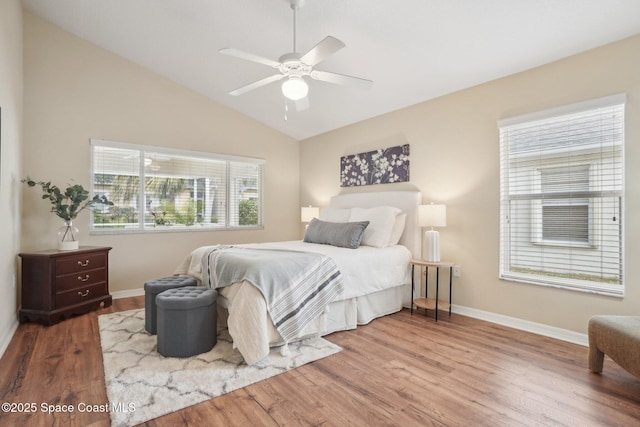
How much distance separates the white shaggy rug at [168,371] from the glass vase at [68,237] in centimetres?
120

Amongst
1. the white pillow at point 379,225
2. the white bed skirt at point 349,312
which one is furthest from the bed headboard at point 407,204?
the white bed skirt at point 349,312

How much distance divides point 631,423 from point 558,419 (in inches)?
14.5

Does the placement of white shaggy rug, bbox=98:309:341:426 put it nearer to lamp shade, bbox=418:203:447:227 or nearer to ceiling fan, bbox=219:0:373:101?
lamp shade, bbox=418:203:447:227

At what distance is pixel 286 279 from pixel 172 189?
291 centimetres

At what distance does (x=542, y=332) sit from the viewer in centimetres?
289

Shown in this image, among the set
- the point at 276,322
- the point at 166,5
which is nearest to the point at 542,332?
the point at 276,322

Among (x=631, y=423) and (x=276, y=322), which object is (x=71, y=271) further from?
(x=631, y=423)

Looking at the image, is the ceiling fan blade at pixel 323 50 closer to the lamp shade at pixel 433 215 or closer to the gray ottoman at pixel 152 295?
the lamp shade at pixel 433 215

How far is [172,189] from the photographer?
4.56 m

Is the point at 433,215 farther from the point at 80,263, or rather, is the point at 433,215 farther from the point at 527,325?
the point at 80,263

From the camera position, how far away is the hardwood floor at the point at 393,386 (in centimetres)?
169

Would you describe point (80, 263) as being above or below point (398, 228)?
below

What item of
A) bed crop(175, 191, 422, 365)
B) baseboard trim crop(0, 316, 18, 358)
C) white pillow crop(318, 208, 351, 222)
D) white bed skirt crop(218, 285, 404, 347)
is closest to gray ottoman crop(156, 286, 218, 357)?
bed crop(175, 191, 422, 365)

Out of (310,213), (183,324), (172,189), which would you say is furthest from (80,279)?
(310,213)
